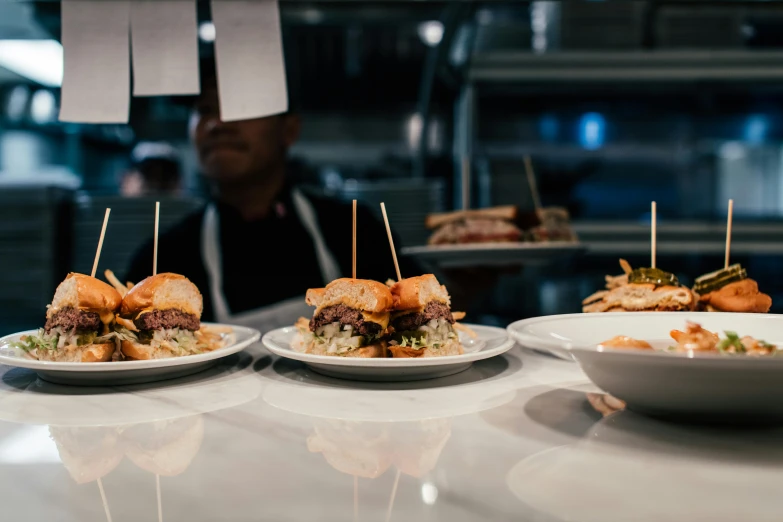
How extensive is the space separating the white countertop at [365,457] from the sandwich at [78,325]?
8 centimetres

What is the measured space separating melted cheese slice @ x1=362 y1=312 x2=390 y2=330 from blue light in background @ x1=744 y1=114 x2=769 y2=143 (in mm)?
3122

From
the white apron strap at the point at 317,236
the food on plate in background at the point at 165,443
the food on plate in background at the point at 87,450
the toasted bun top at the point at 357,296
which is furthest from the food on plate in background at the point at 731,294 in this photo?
the white apron strap at the point at 317,236

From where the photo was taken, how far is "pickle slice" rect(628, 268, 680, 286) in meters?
1.29

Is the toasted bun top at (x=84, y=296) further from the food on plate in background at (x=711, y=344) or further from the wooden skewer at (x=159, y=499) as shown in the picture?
the food on plate in background at (x=711, y=344)

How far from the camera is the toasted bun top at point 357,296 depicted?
120cm

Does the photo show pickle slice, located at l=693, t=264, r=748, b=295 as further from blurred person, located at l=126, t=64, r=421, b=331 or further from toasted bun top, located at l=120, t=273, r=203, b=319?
blurred person, located at l=126, t=64, r=421, b=331

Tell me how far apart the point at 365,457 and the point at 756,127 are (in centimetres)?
358

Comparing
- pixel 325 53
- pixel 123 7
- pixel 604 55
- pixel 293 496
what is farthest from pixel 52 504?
pixel 325 53

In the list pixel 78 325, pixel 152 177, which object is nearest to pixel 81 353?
pixel 78 325

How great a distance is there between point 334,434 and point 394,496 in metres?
0.22

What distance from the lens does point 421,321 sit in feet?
4.06

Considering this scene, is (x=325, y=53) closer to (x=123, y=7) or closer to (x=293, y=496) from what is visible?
(x=123, y=7)

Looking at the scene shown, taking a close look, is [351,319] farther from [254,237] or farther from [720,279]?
[254,237]

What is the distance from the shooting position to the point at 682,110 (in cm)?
351
